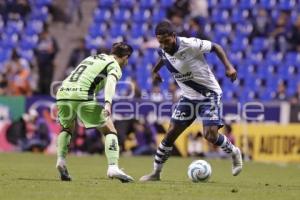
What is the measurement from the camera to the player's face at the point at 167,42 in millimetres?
11266

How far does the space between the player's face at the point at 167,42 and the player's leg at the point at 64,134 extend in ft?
5.04

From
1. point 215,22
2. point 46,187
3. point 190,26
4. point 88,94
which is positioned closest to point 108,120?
point 88,94

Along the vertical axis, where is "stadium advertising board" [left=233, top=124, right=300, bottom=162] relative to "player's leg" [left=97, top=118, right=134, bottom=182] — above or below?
below

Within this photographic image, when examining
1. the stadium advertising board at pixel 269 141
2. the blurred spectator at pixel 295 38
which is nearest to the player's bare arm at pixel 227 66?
the stadium advertising board at pixel 269 141

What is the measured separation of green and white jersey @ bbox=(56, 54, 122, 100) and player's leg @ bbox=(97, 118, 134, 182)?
19.2 inches

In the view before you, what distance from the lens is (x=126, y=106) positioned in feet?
70.4

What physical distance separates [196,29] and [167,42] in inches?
518

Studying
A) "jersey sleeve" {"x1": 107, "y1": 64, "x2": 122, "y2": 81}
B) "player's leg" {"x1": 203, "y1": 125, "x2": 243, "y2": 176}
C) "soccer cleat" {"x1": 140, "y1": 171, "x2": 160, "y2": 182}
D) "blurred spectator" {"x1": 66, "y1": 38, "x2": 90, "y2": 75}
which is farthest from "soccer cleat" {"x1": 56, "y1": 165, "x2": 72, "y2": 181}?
"blurred spectator" {"x1": 66, "y1": 38, "x2": 90, "y2": 75}

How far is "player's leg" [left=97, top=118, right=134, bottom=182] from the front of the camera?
1074cm

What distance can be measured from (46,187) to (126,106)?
37.3 ft

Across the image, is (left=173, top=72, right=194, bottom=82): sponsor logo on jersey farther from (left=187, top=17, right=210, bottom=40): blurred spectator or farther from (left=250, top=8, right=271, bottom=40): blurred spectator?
(left=250, top=8, right=271, bottom=40): blurred spectator

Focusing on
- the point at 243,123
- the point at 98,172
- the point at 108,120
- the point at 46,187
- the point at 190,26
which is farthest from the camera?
the point at 190,26

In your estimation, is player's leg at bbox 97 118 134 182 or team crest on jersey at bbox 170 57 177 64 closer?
player's leg at bbox 97 118 134 182

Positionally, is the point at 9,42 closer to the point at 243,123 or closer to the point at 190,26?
the point at 190,26
